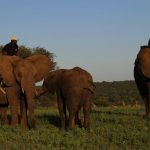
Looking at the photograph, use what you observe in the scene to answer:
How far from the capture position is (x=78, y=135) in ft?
51.0

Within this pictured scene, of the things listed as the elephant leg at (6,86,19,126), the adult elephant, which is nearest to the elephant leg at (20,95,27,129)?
the elephant leg at (6,86,19,126)

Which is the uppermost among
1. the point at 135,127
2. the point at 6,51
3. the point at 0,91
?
the point at 6,51

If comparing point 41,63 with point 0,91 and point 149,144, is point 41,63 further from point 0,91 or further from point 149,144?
point 149,144

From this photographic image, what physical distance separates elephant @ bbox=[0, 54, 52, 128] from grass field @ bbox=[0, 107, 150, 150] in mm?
740

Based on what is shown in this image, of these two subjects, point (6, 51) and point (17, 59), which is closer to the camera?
point (17, 59)

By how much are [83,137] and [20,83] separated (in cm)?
368

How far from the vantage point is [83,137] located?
15039 mm

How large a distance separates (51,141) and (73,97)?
2952 mm

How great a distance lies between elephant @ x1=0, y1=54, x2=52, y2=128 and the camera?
696 inches

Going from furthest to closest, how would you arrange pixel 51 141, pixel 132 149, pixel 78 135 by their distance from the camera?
pixel 78 135 < pixel 51 141 < pixel 132 149

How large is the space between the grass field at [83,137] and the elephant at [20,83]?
0.74 meters

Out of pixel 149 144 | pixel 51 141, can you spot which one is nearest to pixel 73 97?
pixel 51 141

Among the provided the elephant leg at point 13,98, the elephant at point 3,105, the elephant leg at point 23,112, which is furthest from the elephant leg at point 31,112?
the elephant at point 3,105

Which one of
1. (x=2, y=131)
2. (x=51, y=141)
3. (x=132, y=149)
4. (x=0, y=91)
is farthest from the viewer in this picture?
(x=0, y=91)
